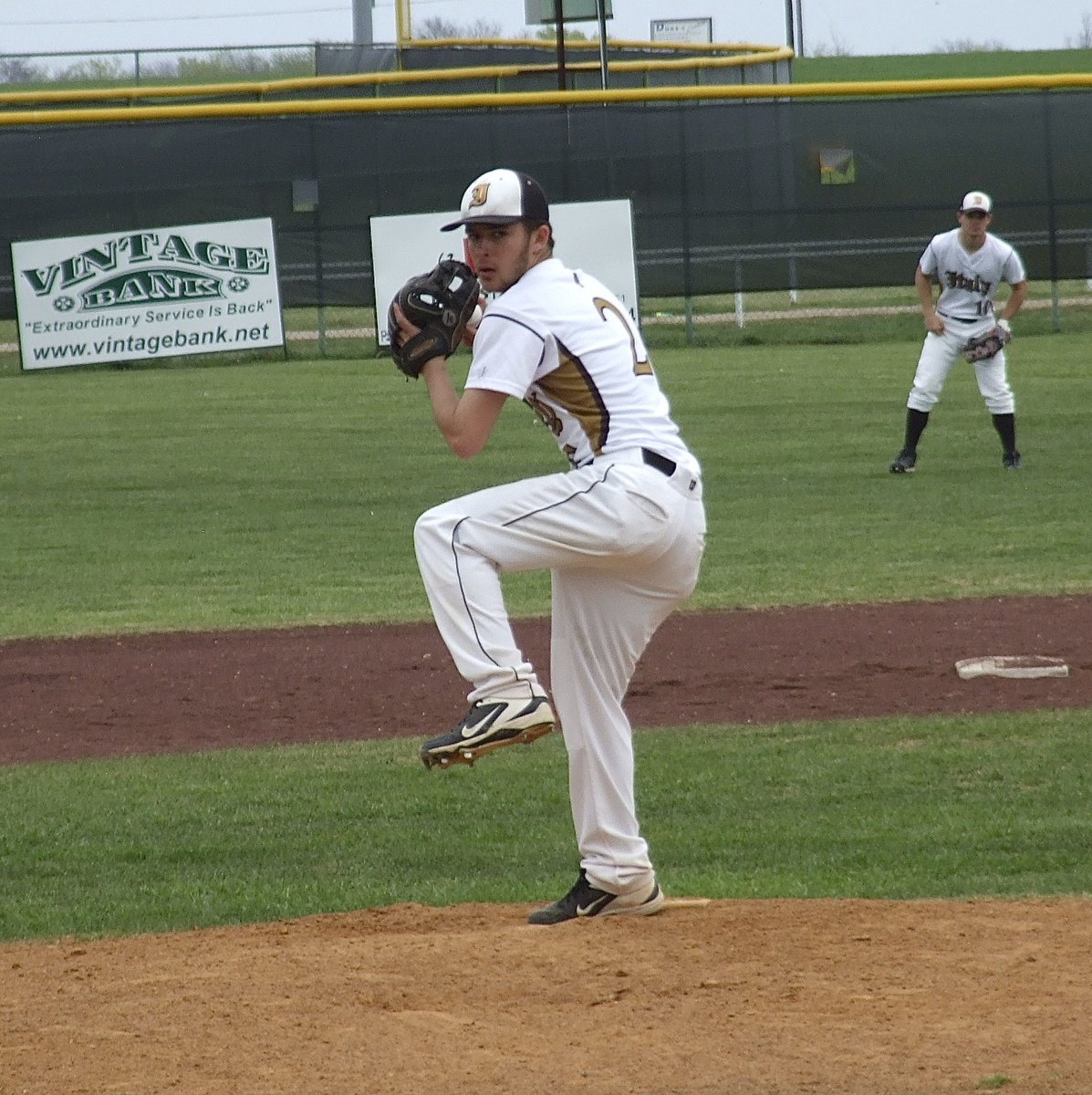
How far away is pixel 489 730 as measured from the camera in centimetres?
426

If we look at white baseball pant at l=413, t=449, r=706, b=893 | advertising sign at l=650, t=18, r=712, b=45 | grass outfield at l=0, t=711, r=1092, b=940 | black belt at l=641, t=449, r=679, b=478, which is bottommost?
grass outfield at l=0, t=711, r=1092, b=940

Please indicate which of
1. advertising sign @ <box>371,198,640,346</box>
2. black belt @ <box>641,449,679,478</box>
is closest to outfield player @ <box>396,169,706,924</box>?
black belt @ <box>641,449,679,478</box>

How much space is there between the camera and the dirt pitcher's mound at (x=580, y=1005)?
3742mm

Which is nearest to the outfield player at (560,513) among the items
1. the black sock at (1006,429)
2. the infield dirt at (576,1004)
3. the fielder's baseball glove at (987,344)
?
the infield dirt at (576,1004)

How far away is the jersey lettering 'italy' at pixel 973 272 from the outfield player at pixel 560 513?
9.79m

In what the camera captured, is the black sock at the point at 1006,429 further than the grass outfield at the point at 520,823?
Yes

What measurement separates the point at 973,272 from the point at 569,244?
24.4 feet

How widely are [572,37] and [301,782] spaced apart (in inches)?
1579

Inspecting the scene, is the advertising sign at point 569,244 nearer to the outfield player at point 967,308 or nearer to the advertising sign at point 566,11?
the advertising sign at point 566,11

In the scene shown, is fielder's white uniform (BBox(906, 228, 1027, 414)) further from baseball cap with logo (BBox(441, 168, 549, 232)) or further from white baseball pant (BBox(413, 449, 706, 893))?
baseball cap with logo (BBox(441, 168, 549, 232))

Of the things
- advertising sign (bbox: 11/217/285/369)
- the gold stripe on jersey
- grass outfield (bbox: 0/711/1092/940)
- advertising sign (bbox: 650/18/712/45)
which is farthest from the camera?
advertising sign (bbox: 650/18/712/45)

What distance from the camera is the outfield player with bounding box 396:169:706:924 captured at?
4.41 metres

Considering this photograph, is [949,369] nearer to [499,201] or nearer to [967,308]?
[967,308]

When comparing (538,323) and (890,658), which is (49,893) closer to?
(538,323)
